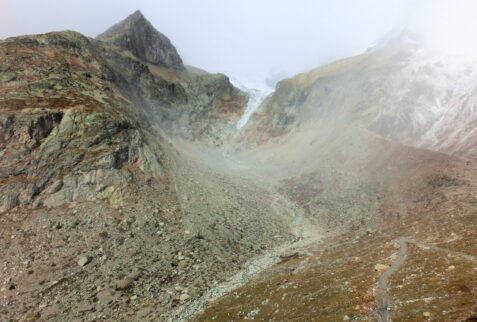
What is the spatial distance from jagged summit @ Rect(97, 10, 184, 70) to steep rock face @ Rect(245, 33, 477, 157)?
2216 inches

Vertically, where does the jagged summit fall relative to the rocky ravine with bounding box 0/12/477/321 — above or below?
above

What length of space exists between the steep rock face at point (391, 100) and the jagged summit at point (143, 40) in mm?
56286

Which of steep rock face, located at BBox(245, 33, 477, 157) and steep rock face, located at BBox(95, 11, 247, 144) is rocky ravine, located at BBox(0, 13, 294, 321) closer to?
steep rock face, located at BBox(95, 11, 247, 144)

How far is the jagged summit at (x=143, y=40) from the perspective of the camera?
104419mm

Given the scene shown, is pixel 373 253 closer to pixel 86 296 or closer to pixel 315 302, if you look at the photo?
pixel 315 302

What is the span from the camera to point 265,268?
25.4m

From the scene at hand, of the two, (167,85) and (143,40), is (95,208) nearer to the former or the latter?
(167,85)

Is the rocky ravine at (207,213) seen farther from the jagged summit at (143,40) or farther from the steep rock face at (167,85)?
the jagged summit at (143,40)

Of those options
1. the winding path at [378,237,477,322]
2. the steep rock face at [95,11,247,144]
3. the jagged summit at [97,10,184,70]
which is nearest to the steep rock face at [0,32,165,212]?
the winding path at [378,237,477,322]

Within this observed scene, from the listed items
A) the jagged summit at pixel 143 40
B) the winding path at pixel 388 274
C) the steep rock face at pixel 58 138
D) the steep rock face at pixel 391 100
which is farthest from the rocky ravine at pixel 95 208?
the jagged summit at pixel 143 40

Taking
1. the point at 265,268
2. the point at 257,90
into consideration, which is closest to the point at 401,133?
the point at 265,268

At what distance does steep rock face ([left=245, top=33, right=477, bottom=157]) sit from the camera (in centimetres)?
4912

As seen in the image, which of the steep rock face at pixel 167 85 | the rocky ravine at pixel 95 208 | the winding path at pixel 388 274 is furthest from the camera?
the steep rock face at pixel 167 85

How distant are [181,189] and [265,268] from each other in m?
18.3
